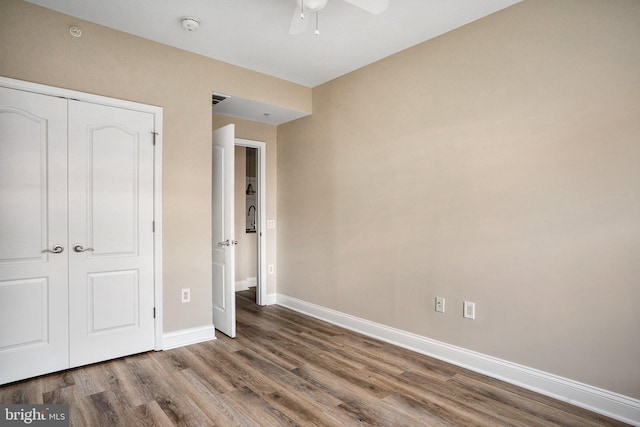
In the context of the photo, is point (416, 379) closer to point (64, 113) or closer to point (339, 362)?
point (339, 362)

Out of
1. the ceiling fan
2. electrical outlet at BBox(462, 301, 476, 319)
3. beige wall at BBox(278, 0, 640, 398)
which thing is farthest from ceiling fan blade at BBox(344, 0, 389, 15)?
electrical outlet at BBox(462, 301, 476, 319)

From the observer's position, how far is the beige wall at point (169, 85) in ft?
8.90

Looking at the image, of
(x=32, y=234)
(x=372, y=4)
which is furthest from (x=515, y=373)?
(x=32, y=234)

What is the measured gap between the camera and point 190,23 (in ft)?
9.57

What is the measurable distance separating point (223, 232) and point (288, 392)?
6.07 feet

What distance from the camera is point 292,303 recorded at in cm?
478

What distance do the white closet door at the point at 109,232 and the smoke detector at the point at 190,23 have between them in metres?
0.85

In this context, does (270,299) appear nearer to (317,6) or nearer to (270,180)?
(270,180)

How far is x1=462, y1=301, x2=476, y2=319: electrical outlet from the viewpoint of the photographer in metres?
2.93

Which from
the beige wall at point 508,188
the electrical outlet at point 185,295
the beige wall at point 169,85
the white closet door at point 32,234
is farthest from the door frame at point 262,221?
the white closet door at point 32,234

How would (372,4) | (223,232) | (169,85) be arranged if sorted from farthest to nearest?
(223,232)
(169,85)
(372,4)

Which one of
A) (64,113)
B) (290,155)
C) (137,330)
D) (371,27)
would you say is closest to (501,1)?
(371,27)

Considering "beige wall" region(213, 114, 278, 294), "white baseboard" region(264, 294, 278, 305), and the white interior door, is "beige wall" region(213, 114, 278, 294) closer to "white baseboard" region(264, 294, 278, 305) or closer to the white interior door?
"white baseboard" region(264, 294, 278, 305)

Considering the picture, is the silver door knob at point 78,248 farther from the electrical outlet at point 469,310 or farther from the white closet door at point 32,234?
the electrical outlet at point 469,310
